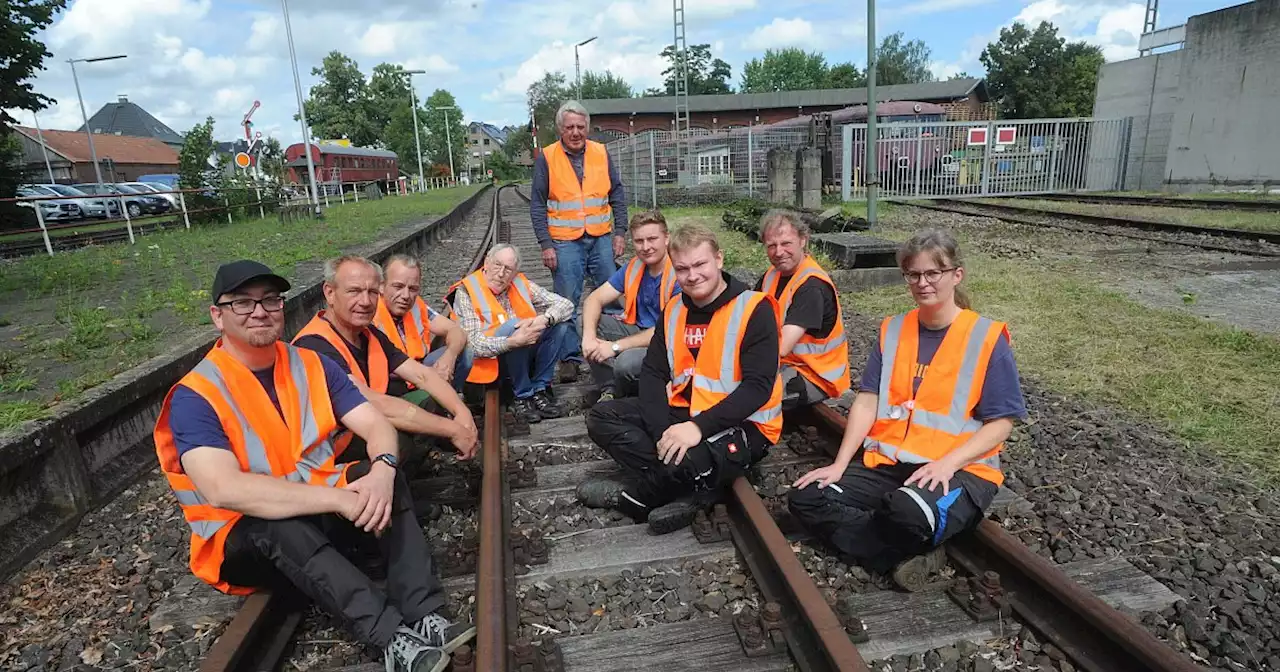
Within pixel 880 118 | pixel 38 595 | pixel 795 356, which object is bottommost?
pixel 38 595

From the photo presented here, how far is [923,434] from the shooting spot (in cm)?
309

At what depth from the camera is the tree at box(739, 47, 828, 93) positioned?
11088 cm

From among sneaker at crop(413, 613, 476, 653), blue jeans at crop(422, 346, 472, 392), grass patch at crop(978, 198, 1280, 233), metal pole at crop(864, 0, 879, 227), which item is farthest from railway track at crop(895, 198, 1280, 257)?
sneaker at crop(413, 613, 476, 653)

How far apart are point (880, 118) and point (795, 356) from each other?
2513 centimetres

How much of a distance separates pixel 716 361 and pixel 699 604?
3.65ft

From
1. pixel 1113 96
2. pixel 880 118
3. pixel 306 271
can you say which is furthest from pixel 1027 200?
pixel 306 271

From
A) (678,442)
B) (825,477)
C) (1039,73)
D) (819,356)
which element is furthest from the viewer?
(1039,73)

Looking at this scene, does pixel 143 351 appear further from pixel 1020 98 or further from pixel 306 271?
pixel 1020 98

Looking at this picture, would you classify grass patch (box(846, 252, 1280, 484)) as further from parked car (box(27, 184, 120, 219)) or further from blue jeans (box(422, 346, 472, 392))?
parked car (box(27, 184, 120, 219))

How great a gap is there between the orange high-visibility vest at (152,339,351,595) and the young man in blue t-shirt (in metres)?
2.10

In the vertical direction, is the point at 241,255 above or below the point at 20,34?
below

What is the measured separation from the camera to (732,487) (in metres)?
3.50

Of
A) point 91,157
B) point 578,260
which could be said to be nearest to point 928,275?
point 578,260

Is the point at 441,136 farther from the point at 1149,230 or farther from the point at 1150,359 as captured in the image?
the point at 1150,359
